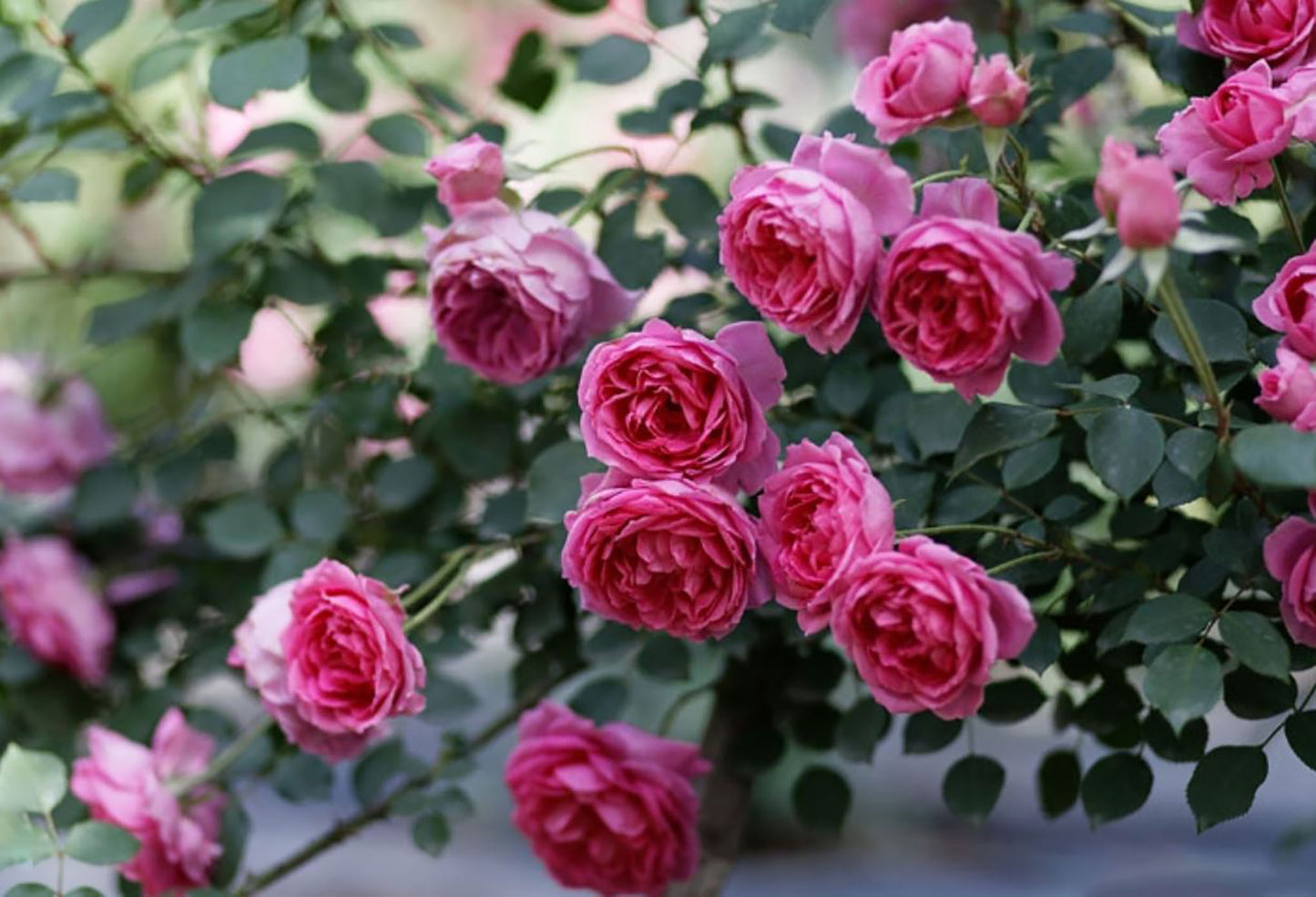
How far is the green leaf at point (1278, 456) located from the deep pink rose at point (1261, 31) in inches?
8.2

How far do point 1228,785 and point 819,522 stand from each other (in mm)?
217

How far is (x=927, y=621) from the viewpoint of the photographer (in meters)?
0.51

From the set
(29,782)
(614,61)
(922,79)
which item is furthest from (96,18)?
(922,79)

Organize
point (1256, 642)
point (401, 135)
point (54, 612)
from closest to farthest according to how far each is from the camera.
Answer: point (1256, 642) → point (401, 135) → point (54, 612)

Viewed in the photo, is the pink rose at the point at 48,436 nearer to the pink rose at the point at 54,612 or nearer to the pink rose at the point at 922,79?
the pink rose at the point at 54,612

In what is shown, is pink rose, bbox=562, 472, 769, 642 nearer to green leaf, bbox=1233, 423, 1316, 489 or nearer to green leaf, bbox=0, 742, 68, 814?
green leaf, bbox=1233, 423, 1316, 489

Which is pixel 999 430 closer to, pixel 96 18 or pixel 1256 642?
pixel 1256 642

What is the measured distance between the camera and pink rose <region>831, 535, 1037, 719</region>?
0.51 m

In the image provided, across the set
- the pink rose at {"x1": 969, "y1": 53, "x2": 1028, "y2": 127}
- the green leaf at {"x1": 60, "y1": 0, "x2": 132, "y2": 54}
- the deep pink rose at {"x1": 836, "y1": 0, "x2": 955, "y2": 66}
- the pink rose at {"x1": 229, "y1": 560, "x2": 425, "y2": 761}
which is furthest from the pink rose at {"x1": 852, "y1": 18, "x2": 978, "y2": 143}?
the deep pink rose at {"x1": 836, "y1": 0, "x2": 955, "y2": 66}

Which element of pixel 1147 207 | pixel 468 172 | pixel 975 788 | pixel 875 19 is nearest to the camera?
pixel 1147 207

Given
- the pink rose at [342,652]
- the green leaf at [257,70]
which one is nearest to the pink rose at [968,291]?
the pink rose at [342,652]

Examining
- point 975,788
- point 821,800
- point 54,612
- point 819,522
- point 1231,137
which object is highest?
point 1231,137

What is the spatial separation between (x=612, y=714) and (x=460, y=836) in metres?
1.15

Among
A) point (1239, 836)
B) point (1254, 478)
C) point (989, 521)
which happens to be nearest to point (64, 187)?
point (989, 521)
